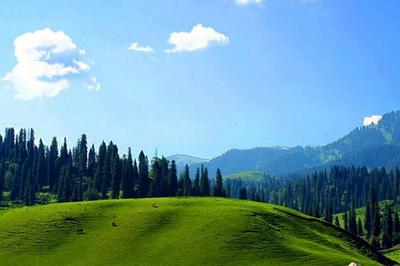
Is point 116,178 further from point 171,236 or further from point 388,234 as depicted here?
point 171,236

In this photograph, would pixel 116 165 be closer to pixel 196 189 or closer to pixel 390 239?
pixel 196 189

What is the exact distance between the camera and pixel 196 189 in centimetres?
18488

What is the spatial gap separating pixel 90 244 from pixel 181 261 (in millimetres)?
15573

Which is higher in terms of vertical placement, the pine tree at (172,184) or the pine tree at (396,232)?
the pine tree at (172,184)

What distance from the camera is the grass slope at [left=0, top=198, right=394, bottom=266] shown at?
253 ft

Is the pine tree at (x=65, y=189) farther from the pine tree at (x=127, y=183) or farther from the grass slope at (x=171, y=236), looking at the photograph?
the grass slope at (x=171, y=236)

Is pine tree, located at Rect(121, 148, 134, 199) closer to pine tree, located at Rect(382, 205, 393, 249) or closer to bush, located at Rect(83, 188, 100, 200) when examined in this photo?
bush, located at Rect(83, 188, 100, 200)

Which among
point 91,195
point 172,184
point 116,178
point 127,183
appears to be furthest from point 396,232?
point 91,195

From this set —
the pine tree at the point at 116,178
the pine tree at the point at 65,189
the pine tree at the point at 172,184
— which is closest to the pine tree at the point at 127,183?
the pine tree at the point at 116,178

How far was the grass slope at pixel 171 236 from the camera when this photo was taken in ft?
253


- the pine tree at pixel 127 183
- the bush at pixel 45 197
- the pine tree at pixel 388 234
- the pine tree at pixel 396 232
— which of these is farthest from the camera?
the bush at pixel 45 197

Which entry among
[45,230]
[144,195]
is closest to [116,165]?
[144,195]

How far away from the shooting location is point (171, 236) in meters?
84.1

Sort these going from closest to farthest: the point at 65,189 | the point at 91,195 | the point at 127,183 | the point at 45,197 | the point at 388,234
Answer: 1. the point at 388,234
2. the point at 127,183
3. the point at 91,195
4. the point at 65,189
5. the point at 45,197
